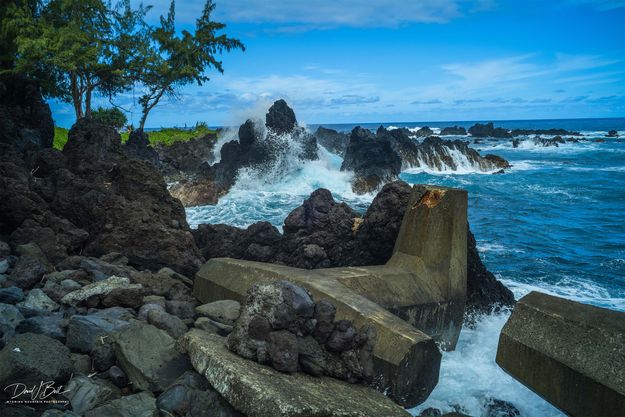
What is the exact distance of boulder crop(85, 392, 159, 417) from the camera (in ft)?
11.3

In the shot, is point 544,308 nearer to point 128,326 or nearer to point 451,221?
point 451,221

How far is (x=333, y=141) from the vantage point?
38.7 meters

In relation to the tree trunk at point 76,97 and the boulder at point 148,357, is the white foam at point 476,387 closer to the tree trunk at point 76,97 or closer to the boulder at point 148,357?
the boulder at point 148,357

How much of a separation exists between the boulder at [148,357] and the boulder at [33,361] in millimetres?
413

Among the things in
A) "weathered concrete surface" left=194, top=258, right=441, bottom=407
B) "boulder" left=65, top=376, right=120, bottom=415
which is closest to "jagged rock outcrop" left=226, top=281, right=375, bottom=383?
"weathered concrete surface" left=194, top=258, right=441, bottom=407

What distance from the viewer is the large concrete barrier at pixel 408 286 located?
183 inches

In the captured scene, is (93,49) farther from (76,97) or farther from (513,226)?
(513,226)

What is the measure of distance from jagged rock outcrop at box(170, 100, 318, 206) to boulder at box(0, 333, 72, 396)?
17814mm

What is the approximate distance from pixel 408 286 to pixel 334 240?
242 cm

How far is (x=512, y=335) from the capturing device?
4.52 meters

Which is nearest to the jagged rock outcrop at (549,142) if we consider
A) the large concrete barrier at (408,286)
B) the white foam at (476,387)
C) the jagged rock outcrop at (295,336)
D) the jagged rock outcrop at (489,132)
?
the jagged rock outcrop at (489,132)

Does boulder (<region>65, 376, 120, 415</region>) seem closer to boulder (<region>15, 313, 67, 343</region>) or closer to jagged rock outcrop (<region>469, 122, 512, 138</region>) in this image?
boulder (<region>15, 313, 67, 343</region>)

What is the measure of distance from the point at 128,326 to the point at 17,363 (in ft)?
3.23

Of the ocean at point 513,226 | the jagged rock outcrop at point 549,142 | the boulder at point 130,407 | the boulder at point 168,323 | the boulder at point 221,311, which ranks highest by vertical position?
the jagged rock outcrop at point 549,142
